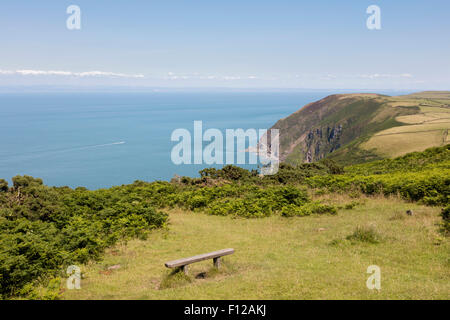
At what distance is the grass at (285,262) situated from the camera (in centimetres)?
758

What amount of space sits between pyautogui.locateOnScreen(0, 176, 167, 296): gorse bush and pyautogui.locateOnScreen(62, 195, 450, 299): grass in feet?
2.63

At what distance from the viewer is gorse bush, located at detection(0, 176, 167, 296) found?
8787 millimetres

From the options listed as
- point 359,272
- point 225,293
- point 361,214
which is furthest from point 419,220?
point 225,293

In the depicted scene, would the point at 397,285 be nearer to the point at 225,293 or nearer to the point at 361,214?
the point at 225,293

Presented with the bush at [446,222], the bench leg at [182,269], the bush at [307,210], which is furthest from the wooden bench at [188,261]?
the bush at [446,222]

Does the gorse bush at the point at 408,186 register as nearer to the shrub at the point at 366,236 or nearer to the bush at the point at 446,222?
the bush at the point at 446,222

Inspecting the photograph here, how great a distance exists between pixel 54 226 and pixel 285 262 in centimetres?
1001

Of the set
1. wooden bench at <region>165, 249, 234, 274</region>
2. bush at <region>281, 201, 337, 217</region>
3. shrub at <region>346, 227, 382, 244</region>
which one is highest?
wooden bench at <region>165, 249, 234, 274</region>

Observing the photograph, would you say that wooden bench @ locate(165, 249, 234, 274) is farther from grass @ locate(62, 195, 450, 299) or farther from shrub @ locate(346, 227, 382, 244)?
shrub @ locate(346, 227, 382, 244)

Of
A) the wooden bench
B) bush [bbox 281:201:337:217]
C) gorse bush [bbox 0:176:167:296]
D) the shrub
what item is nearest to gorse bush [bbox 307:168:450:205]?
bush [bbox 281:201:337:217]

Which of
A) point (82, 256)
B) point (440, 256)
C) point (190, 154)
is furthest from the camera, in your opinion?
point (190, 154)

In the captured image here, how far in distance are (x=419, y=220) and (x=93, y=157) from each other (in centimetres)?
16550

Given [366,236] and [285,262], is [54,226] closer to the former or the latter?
[285,262]
